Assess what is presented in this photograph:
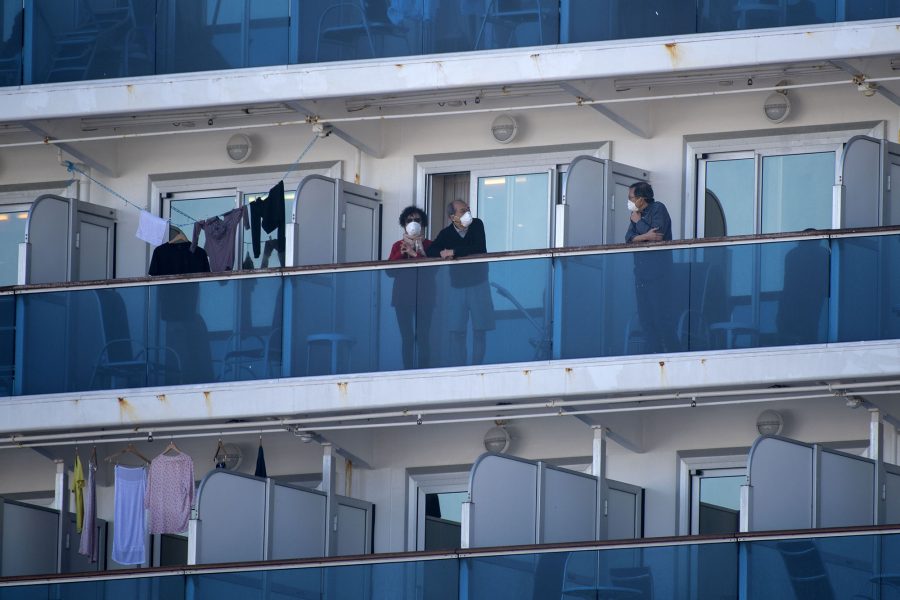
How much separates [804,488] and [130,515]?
654 centimetres

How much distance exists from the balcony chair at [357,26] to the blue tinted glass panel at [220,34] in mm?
398

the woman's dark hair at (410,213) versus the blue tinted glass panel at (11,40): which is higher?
the blue tinted glass panel at (11,40)

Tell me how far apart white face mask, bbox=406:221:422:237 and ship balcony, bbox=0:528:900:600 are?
3368 mm

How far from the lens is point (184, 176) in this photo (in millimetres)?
30297

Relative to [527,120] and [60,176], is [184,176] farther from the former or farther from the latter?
[527,120]

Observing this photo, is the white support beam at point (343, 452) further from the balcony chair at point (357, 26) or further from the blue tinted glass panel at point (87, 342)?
the balcony chair at point (357, 26)

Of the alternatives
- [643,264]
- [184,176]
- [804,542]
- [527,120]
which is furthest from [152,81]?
[804,542]

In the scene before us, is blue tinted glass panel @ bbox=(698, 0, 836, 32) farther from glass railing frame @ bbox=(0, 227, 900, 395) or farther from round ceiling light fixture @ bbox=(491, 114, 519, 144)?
round ceiling light fixture @ bbox=(491, 114, 519, 144)

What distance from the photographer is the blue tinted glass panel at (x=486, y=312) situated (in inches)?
1065

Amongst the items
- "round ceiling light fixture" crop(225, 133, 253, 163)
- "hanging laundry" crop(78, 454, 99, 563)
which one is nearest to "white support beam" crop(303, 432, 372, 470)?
"hanging laundry" crop(78, 454, 99, 563)

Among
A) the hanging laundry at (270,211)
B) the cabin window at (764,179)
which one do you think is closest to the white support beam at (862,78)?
the cabin window at (764,179)

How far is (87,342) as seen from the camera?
28.4 m

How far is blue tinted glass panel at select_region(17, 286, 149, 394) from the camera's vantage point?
28.3 m

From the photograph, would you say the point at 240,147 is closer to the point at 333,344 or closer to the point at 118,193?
the point at 118,193
